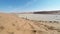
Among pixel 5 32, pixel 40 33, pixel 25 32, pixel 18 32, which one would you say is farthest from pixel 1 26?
pixel 40 33

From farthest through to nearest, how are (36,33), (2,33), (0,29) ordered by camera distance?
(36,33)
(0,29)
(2,33)

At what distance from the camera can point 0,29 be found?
467 cm

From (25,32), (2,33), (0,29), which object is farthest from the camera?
(25,32)

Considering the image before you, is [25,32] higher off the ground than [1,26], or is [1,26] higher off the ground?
[1,26]

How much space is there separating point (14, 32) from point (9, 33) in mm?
260

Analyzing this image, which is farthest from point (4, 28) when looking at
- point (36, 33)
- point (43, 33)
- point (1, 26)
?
point (43, 33)

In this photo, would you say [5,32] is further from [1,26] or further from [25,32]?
[25,32]

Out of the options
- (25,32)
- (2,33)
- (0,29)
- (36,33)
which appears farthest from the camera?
(36,33)

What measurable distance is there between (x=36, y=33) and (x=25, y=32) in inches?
25.4

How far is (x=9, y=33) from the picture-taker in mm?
4496

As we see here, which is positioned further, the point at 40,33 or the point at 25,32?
the point at 40,33

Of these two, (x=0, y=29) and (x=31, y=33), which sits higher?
(x=0, y=29)

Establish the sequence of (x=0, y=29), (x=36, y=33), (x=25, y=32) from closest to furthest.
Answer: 1. (x=0, y=29)
2. (x=25, y=32)
3. (x=36, y=33)

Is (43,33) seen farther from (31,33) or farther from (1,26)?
(1,26)
